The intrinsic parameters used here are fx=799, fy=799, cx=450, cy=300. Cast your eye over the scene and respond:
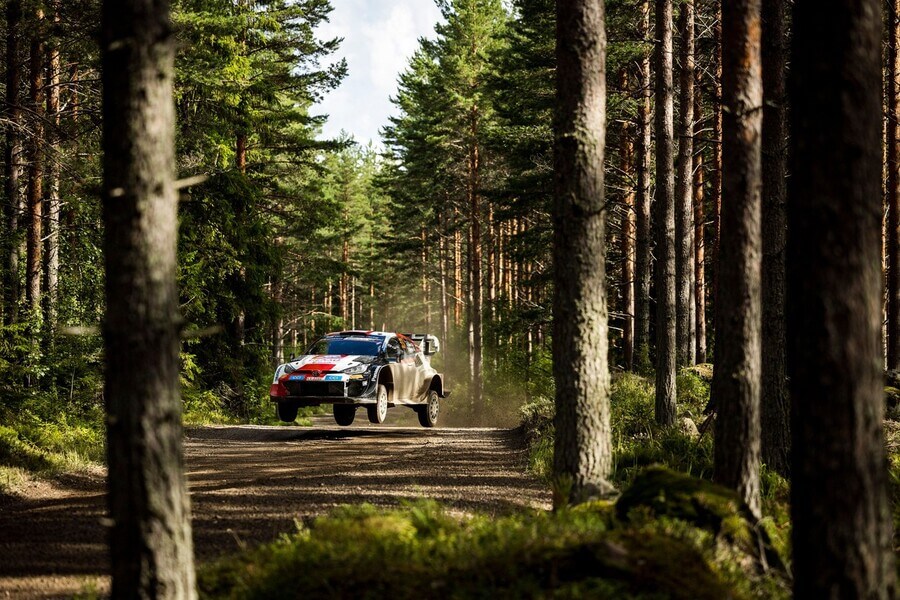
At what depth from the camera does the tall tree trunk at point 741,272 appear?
7.12 m

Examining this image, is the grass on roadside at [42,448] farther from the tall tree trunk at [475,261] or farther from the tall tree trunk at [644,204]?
the tall tree trunk at [475,261]

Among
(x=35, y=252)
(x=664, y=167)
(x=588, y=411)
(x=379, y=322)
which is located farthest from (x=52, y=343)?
(x=379, y=322)

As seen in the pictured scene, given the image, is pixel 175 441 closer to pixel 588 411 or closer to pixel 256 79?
pixel 588 411

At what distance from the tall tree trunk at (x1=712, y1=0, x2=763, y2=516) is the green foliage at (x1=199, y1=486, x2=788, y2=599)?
1.22 m

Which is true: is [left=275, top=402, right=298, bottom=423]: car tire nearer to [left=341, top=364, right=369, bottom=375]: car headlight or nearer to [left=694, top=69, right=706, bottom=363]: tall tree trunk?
[left=341, top=364, right=369, bottom=375]: car headlight

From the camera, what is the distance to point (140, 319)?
4129mm

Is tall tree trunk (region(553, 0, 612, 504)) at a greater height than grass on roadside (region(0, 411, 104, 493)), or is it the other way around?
tall tree trunk (region(553, 0, 612, 504))

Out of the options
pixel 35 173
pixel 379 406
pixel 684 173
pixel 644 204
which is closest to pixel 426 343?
pixel 379 406

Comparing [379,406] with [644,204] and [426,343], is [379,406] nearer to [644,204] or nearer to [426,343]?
[426,343]

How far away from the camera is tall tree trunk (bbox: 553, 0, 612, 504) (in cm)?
763

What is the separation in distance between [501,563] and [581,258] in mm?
3437

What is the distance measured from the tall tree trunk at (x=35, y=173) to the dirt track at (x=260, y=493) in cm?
446

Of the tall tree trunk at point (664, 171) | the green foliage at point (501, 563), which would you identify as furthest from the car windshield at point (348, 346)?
the green foliage at point (501, 563)

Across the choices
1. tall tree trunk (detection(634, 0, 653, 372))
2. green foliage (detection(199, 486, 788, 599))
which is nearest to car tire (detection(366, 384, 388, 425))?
tall tree trunk (detection(634, 0, 653, 372))
